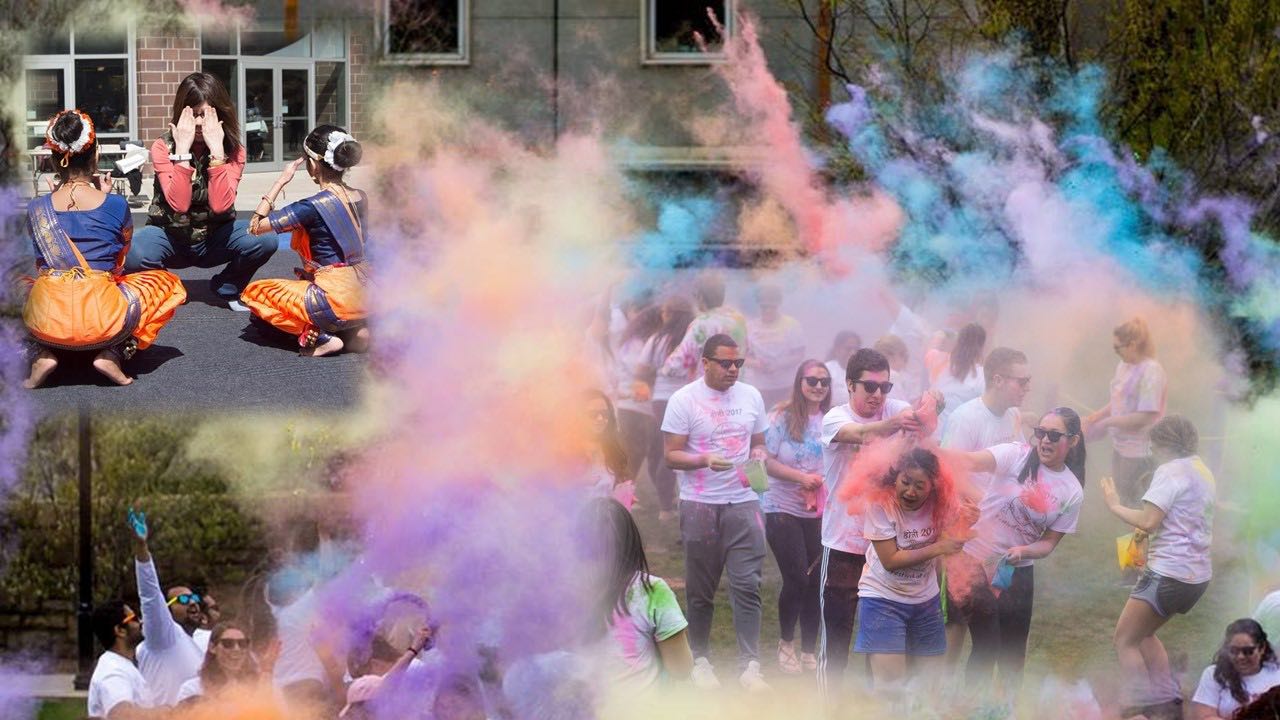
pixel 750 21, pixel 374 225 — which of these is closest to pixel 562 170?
pixel 374 225

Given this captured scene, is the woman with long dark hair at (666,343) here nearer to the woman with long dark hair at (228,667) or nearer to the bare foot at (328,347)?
the bare foot at (328,347)

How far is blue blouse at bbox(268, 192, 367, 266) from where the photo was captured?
5902mm

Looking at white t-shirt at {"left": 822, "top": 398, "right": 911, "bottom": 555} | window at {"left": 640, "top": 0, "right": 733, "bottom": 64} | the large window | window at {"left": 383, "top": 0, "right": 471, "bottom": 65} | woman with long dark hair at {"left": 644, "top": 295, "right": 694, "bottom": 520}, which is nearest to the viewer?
white t-shirt at {"left": 822, "top": 398, "right": 911, "bottom": 555}

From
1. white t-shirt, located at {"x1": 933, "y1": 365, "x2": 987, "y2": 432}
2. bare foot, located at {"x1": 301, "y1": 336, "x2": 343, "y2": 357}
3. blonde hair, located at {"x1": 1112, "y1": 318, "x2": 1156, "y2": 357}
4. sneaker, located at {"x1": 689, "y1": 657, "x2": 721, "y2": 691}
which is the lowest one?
sneaker, located at {"x1": 689, "y1": 657, "x2": 721, "y2": 691}

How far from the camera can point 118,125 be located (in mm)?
5934

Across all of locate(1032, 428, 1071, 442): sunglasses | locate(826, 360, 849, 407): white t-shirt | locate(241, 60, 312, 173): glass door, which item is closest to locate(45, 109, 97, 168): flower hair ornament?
locate(241, 60, 312, 173): glass door

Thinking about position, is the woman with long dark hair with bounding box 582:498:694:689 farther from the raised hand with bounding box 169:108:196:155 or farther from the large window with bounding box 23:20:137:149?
the large window with bounding box 23:20:137:149

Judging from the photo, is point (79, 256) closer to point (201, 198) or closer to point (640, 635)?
point (201, 198)

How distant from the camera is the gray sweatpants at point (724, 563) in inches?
232

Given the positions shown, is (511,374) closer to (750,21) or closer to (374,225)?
(374,225)

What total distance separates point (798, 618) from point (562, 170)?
1.97 meters

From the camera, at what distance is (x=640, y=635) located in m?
5.51

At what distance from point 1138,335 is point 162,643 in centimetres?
375

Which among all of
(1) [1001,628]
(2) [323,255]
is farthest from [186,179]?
(1) [1001,628]
